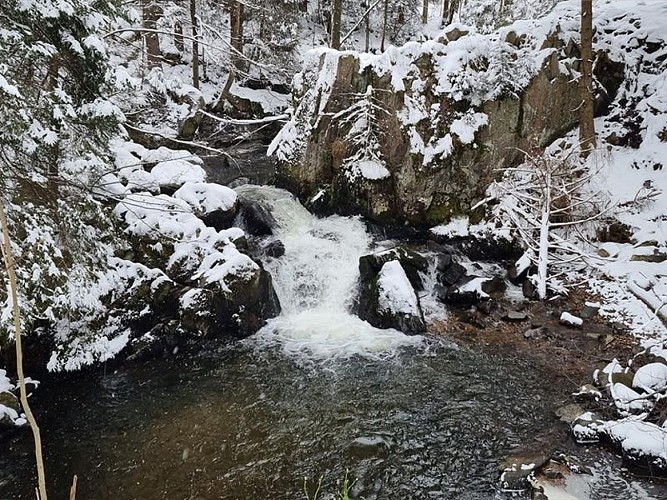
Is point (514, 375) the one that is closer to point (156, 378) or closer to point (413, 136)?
point (156, 378)

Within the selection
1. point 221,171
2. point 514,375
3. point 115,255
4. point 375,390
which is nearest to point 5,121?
point 115,255

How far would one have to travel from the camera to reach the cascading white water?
904 centimetres

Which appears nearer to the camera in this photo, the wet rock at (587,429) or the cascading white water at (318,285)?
the wet rock at (587,429)

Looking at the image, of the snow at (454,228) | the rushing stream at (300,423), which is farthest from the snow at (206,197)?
the snow at (454,228)

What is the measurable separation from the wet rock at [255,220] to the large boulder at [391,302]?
329 centimetres

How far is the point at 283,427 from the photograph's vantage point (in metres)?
6.87

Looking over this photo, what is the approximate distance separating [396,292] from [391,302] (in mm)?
240

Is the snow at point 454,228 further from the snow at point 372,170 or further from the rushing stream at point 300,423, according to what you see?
the rushing stream at point 300,423

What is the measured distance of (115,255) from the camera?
9.17m

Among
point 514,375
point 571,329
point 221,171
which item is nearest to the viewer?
point 514,375

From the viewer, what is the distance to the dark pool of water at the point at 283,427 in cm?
591

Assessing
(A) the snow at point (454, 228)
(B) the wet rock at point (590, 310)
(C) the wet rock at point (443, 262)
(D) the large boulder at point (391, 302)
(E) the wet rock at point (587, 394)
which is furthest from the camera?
(A) the snow at point (454, 228)

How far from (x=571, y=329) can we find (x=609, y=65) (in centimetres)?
800

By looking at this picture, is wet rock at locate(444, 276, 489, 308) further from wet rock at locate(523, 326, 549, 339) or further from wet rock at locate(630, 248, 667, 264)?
wet rock at locate(630, 248, 667, 264)
